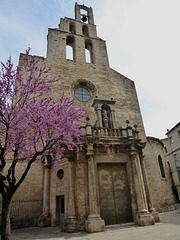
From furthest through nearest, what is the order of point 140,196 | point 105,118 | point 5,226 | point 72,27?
point 72,27, point 105,118, point 140,196, point 5,226

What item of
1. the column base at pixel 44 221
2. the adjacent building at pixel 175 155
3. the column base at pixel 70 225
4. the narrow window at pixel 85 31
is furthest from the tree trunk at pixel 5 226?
the adjacent building at pixel 175 155

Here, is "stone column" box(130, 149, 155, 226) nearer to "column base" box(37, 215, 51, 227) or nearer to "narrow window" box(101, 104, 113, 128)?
"narrow window" box(101, 104, 113, 128)

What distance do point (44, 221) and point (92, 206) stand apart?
3.57 metres

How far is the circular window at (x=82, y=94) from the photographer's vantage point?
15.1m

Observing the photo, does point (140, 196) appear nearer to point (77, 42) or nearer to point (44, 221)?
point (44, 221)

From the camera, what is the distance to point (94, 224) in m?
7.75

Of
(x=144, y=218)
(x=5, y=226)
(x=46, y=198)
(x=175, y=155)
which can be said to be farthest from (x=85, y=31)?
(x=175, y=155)

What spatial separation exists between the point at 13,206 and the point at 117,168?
6.71 metres

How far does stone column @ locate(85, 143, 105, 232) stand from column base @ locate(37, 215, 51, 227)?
3173 mm

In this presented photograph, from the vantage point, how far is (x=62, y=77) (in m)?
15.0

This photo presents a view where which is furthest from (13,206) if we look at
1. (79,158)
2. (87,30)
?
(87,30)

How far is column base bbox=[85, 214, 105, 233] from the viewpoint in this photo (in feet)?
25.1

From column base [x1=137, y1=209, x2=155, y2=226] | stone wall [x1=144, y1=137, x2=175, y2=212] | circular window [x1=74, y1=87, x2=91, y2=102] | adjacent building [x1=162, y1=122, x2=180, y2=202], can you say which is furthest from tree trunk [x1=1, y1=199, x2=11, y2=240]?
adjacent building [x1=162, y1=122, x2=180, y2=202]

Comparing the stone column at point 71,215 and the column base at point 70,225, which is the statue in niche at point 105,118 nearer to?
the stone column at point 71,215
